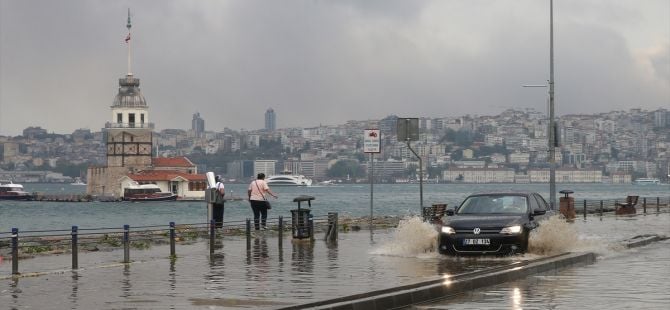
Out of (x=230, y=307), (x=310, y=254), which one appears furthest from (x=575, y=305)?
(x=310, y=254)

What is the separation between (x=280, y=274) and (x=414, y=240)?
17.8ft

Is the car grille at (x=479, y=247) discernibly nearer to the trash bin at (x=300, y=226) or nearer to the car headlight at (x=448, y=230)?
the car headlight at (x=448, y=230)

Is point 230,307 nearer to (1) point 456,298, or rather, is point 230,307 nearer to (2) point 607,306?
(1) point 456,298

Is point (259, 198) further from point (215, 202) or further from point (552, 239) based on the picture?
point (552, 239)

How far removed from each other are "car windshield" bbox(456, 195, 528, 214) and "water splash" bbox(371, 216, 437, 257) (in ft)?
2.47

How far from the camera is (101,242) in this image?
31.4 metres

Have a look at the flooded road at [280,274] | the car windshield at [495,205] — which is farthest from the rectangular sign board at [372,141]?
the car windshield at [495,205]

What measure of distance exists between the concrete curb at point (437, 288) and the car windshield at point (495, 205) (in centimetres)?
241

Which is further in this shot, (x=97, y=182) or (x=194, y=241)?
(x=97, y=182)

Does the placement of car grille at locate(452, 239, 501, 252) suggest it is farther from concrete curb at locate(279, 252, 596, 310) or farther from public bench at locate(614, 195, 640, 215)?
public bench at locate(614, 195, 640, 215)

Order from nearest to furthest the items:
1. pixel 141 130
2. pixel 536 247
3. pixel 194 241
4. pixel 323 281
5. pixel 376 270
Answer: pixel 323 281 < pixel 376 270 < pixel 536 247 < pixel 194 241 < pixel 141 130

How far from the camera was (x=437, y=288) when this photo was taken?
1769 centimetres

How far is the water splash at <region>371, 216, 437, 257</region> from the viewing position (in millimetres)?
25891

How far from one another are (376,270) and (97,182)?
17814 cm
